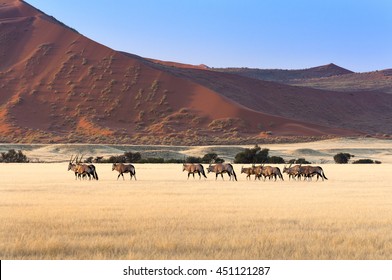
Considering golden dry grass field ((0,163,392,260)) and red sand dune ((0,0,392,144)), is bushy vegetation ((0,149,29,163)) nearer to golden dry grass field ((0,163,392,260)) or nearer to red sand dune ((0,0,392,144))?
red sand dune ((0,0,392,144))

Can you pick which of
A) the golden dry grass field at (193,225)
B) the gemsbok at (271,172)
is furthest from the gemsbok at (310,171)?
the golden dry grass field at (193,225)

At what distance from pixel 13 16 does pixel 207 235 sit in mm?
170076

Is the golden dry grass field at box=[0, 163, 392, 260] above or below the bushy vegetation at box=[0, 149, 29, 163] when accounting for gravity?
below

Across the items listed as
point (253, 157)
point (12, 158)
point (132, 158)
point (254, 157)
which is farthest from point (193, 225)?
point (12, 158)

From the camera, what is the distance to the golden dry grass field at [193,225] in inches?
516

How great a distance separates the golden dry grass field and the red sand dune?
296ft

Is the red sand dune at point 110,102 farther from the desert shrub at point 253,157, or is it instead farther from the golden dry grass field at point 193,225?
the golden dry grass field at point 193,225

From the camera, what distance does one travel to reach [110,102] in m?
136

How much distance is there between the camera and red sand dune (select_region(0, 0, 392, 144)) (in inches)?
4884

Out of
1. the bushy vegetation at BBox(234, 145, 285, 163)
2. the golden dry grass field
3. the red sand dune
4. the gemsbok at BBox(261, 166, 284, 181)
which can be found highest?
the red sand dune

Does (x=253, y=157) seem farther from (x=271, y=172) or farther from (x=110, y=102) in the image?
(x=110, y=102)

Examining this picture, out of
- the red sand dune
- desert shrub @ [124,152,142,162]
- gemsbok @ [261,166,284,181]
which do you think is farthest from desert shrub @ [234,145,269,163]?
the red sand dune

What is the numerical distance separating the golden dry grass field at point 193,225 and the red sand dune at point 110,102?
90347 mm

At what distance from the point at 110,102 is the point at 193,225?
12042 centimetres
